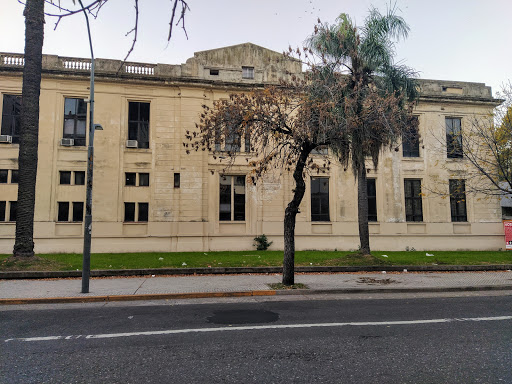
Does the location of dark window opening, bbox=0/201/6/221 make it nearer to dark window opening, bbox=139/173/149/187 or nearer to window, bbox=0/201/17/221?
window, bbox=0/201/17/221

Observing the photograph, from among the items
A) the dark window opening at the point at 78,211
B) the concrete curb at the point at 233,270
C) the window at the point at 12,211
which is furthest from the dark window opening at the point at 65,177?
the concrete curb at the point at 233,270

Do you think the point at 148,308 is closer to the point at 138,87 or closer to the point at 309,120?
the point at 309,120

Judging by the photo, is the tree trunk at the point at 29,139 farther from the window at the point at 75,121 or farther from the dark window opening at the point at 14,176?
the dark window opening at the point at 14,176

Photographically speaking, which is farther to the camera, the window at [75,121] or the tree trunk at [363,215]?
the window at [75,121]

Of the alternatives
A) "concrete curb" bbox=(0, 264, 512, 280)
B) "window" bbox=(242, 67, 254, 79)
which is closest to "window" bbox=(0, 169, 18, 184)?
"concrete curb" bbox=(0, 264, 512, 280)

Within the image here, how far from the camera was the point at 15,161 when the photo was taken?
817 inches

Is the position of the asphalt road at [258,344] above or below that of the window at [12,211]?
below

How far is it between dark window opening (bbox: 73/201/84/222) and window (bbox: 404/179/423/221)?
21075 mm

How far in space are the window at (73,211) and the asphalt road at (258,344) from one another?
14.5 m

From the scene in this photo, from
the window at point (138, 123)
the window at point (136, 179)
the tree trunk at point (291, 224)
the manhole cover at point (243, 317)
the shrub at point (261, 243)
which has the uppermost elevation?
the window at point (138, 123)

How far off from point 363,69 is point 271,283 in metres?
10.8

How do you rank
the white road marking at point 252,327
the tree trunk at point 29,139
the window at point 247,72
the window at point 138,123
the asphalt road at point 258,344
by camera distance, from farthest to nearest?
the window at point 247,72
the window at point 138,123
the tree trunk at point 29,139
the white road marking at point 252,327
the asphalt road at point 258,344

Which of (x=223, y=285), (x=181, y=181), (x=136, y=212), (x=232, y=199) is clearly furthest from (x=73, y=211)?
(x=223, y=285)

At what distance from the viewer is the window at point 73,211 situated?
2112 cm
